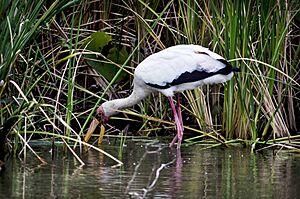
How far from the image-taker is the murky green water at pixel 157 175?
19.3ft

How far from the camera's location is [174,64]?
9.19 meters

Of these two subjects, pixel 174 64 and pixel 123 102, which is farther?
pixel 123 102

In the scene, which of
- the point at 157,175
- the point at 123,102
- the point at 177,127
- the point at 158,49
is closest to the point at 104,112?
the point at 123,102

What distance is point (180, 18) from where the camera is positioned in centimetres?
999

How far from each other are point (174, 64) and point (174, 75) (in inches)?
5.1

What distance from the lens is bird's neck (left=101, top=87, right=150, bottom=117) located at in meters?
9.40

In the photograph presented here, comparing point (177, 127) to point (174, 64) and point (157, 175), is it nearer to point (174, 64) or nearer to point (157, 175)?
point (174, 64)

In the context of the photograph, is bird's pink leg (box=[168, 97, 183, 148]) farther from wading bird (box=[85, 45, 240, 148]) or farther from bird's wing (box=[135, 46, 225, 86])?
bird's wing (box=[135, 46, 225, 86])

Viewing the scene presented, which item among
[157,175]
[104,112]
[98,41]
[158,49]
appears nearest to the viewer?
[157,175]

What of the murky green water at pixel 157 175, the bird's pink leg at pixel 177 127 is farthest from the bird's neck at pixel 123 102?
the murky green water at pixel 157 175

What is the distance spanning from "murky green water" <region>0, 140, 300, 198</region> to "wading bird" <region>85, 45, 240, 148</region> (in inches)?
31.5

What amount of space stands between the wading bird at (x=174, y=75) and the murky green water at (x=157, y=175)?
0.80 m

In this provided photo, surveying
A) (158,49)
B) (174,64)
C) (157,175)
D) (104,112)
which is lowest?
(157,175)

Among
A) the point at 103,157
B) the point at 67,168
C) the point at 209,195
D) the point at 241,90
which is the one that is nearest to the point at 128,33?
the point at 241,90
